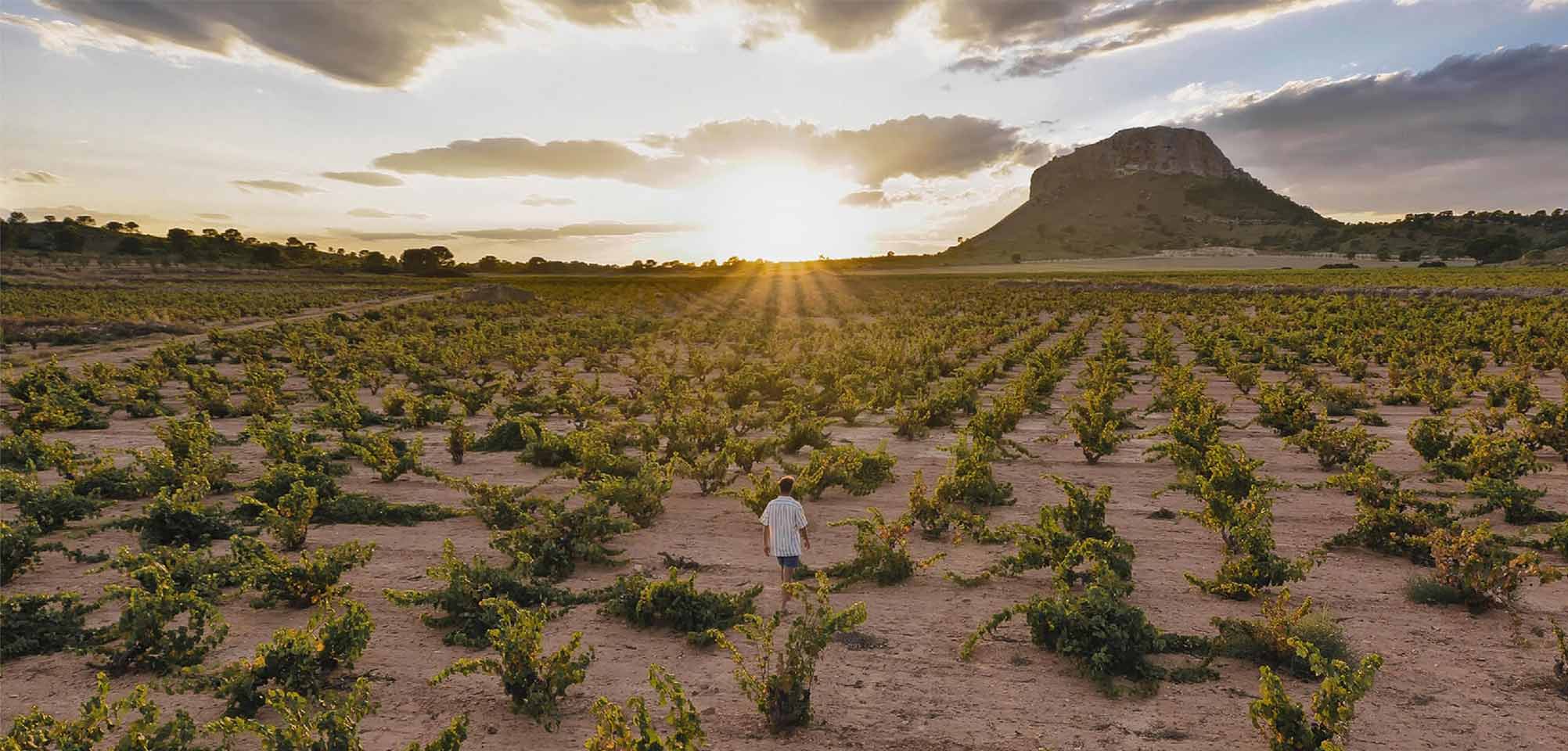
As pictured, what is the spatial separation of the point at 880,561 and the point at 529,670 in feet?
13.4

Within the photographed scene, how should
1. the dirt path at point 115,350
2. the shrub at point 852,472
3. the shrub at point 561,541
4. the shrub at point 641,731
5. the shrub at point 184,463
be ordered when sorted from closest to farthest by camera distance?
the shrub at point 641,731
the shrub at point 561,541
the shrub at point 184,463
the shrub at point 852,472
the dirt path at point 115,350

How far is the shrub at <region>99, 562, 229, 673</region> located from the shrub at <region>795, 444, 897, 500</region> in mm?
7469

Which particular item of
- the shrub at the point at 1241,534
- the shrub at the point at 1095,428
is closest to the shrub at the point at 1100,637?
the shrub at the point at 1241,534

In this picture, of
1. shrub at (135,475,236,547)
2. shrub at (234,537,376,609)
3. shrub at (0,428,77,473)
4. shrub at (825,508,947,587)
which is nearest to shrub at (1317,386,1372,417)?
shrub at (825,508,947,587)

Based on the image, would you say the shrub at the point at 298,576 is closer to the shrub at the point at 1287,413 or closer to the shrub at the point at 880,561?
the shrub at the point at 880,561

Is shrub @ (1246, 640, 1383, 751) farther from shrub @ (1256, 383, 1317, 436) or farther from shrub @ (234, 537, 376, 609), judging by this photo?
shrub @ (1256, 383, 1317, 436)

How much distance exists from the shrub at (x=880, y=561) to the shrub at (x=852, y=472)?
2716 millimetres

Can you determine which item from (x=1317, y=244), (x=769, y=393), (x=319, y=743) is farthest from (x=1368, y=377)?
(x=1317, y=244)

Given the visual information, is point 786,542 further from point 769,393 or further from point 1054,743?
point 769,393

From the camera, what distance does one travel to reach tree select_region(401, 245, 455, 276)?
415 ft

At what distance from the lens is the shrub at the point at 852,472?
11.4 metres

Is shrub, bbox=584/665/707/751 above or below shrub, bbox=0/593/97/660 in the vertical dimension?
above

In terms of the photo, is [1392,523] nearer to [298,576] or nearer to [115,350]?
[298,576]

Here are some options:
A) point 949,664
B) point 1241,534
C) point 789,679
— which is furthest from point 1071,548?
point 789,679
